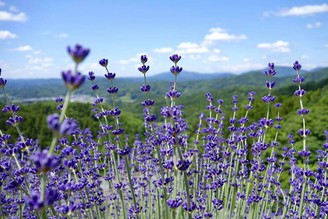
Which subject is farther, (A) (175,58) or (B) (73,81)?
(A) (175,58)

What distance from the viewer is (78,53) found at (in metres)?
1.37

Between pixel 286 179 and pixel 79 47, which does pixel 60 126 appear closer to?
pixel 79 47

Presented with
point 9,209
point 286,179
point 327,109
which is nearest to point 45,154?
point 9,209

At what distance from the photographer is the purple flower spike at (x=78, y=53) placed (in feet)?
4.49

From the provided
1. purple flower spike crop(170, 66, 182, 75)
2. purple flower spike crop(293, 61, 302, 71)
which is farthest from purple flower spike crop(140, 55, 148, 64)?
purple flower spike crop(293, 61, 302, 71)

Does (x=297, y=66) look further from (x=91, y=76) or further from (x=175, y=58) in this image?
(x=91, y=76)

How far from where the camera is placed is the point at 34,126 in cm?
2845

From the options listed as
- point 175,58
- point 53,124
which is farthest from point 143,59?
point 53,124

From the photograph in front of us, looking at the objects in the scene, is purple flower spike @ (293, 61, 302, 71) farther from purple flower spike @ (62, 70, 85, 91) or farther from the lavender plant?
purple flower spike @ (62, 70, 85, 91)

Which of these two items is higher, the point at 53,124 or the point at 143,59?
the point at 143,59

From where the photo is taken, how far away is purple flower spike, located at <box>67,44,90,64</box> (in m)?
1.37

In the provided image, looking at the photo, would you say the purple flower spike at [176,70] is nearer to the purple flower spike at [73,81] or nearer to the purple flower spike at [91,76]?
the purple flower spike at [91,76]

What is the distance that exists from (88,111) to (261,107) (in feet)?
108

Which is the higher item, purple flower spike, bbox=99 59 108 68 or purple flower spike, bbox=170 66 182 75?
purple flower spike, bbox=99 59 108 68
